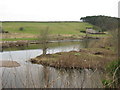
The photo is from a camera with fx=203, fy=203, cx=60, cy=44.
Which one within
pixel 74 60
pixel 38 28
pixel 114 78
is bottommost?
pixel 74 60

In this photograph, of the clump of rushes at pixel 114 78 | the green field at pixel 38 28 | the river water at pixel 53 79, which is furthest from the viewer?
the green field at pixel 38 28

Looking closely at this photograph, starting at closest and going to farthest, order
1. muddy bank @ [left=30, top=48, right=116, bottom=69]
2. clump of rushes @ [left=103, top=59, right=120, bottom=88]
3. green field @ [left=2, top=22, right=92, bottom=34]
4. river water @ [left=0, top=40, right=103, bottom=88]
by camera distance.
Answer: river water @ [left=0, top=40, right=103, bottom=88]
clump of rushes @ [left=103, top=59, right=120, bottom=88]
muddy bank @ [left=30, top=48, right=116, bottom=69]
green field @ [left=2, top=22, right=92, bottom=34]

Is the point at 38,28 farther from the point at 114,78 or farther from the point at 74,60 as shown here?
the point at 114,78

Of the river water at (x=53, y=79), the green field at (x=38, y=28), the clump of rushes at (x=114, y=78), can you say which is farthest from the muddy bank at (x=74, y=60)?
the green field at (x=38, y=28)

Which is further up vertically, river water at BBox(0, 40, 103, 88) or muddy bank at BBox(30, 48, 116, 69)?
river water at BBox(0, 40, 103, 88)

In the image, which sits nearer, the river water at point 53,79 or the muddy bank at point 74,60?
the river water at point 53,79

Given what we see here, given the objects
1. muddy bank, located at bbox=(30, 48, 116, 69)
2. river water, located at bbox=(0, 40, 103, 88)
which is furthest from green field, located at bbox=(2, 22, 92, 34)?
river water, located at bbox=(0, 40, 103, 88)

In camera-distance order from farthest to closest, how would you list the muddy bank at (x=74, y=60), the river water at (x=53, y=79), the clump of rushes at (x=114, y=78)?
the muddy bank at (x=74, y=60) < the clump of rushes at (x=114, y=78) < the river water at (x=53, y=79)

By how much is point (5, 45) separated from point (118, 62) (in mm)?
45230

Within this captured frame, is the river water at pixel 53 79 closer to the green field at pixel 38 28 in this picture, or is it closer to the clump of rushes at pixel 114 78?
the clump of rushes at pixel 114 78

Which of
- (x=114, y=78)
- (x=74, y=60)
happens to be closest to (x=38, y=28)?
(x=74, y=60)

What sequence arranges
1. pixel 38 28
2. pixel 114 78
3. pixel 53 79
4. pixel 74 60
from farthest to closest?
1. pixel 38 28
2. pixel 74 60
3. pixel 114 78
4. pixel 53 79

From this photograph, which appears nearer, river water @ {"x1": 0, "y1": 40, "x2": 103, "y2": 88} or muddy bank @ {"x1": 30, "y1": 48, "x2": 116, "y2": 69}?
river water @ {"x1": 0, "y1": 40, "x2": 103, "y2": 88}

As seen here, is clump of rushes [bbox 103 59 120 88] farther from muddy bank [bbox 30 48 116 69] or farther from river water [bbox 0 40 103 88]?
muddy bank [bbox 30 48 116 69]
